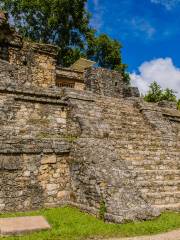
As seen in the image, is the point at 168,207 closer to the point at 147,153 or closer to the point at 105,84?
the point at 147,153

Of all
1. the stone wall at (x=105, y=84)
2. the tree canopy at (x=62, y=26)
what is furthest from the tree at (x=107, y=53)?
the stone wall at (x=105, y=84)

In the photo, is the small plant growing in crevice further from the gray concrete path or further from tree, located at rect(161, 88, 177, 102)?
tree, located at rect(161, 88, 177, 102)

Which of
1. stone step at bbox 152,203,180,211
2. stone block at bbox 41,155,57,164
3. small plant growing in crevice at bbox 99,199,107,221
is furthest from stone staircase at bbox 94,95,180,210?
stone block at bbox 41,155,57,164

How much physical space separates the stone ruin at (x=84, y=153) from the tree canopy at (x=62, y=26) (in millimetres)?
19294

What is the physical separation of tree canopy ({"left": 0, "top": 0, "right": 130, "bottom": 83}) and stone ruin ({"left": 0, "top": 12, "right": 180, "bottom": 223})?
19.3m

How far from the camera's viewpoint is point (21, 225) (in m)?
6.27

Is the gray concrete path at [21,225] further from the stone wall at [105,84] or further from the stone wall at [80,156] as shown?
the stone wall at [105,84]

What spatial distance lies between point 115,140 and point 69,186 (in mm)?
2352

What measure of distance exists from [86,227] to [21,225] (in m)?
1.29

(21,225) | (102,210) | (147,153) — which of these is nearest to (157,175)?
(147,153)

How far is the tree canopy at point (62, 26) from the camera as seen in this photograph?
103 feet

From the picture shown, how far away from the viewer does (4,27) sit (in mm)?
14273

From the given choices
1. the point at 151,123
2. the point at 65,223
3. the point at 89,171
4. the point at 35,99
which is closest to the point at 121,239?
the point at 65,223

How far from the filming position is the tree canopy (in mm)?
31266
